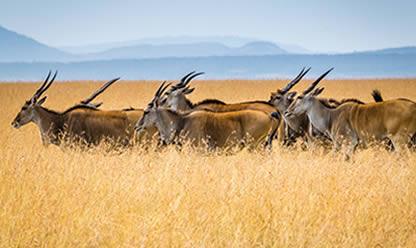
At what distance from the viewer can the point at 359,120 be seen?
9.74 m

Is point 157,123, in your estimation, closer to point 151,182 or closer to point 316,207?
point 151,182

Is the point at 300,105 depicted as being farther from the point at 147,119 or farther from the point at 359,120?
the point at 147,119

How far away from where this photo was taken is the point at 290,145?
11008 millimetres

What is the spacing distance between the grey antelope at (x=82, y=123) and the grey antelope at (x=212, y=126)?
59 centimetres

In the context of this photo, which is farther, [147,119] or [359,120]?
[147,119]

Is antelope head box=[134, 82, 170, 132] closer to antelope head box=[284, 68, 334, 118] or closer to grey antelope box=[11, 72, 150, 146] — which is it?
grey antelope box=[11, 72, 150, 146]

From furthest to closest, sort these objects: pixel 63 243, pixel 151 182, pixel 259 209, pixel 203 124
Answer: pixel 203 124 → pixel 151 182 → pixel 259 209 → pixel 63 243

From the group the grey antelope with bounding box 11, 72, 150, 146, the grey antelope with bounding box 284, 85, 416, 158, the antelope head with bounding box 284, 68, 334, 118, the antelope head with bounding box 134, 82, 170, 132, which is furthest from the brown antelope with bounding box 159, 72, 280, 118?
the grey antelope with bounding box 11, 72, 150, 146

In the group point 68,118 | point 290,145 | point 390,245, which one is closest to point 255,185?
point 390,245

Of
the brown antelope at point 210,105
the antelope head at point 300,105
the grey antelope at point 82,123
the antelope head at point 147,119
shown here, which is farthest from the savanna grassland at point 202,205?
the antelope head at point 300,105

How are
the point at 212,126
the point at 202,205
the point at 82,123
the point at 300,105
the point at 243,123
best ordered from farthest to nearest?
1. the point at 82,123
2. the point at 300,105
3. the point at 212,126
4. the point at 243,123
5. the point at 202,205

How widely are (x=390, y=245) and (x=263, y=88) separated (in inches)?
1184

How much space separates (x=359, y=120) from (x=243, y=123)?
1.84m

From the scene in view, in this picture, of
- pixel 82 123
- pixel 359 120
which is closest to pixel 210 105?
pixel 82 123
